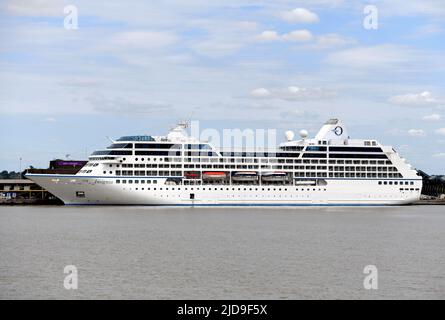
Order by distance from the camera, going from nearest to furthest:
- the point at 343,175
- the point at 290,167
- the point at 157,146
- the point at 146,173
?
the point at 146,173
the point at 157,146
the point at 290,167
the point at 343,175

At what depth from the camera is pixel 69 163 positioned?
347 feet

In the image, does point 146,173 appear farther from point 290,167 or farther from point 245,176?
point 290,167

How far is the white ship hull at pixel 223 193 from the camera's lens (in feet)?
260

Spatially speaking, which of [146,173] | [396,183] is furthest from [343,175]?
[146,173]

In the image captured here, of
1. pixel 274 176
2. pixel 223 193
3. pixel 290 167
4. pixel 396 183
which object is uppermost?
pixel 290 167

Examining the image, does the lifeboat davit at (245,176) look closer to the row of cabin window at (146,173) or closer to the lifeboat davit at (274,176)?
the lifeboat davit at (274,176)

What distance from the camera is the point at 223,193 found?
8375cm

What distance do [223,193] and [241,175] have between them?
9.75ft

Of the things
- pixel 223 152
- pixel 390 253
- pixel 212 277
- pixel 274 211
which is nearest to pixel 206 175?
pixel 223 152

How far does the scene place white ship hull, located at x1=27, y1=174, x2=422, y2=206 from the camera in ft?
260

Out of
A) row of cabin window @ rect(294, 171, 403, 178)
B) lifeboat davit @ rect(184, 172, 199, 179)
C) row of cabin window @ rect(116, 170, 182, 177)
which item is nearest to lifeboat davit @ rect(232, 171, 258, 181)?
lifeboat davit @ rect(184, 172, 199, 179)

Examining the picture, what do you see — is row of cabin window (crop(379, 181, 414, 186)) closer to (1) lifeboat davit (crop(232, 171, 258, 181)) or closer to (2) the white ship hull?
(2) the white ship hull

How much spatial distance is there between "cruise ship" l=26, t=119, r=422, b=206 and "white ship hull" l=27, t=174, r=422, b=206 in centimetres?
10
